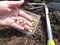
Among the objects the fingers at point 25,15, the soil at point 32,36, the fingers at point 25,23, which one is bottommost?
the soil at point 32,36

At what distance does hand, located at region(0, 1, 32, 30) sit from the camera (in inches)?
65.4

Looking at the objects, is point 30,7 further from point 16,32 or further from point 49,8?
point 16,32

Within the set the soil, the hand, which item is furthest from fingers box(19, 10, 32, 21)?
the soil

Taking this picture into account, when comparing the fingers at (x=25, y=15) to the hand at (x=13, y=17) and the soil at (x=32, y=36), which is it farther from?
the soil at (x=32, y=36)

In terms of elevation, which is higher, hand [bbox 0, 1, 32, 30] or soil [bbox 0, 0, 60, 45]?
hand [bbox 0, 1, 32, 30]

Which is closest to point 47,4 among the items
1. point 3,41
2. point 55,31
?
point 55,31

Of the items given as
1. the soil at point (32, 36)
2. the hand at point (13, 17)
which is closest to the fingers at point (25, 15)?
the hand at point (13, 17)

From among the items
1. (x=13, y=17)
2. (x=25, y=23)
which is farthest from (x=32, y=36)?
(x=13, y=17)

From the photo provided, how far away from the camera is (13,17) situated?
1726 mm

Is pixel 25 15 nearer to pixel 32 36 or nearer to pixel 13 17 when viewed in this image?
pixel 13 17

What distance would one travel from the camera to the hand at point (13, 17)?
1.66m

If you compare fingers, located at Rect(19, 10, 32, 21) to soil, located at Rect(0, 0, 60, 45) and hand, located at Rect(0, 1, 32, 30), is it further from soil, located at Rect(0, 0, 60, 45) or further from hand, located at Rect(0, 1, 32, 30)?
soil, located at Rect(0, 0, 60, 45)

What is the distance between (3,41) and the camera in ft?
5.15

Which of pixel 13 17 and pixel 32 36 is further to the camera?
pixel 13 17
